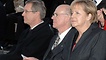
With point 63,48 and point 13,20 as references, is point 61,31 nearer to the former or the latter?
point 63,48

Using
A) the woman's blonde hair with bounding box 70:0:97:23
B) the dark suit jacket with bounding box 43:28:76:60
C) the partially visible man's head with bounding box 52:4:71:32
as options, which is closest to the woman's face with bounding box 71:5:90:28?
the woman's blonde hair with bounding box 70:0:97:23

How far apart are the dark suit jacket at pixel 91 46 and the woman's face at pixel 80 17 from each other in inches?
4.0

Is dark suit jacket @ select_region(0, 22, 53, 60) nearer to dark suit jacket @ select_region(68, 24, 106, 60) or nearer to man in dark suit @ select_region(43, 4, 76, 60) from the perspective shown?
man in dark suit @ select_region(43, 4, 76, 60)

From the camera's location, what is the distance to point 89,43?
12.3ft

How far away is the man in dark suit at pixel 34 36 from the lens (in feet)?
16.0

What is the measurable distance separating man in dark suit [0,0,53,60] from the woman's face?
3.69ft

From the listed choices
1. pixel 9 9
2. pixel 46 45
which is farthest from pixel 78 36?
pixel 9 9

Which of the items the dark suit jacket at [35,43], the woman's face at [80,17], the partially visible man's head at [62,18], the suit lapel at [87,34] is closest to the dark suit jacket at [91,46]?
the suit lapel at [87,34]

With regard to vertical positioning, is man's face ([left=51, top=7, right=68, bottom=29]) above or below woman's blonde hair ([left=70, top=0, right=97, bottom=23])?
below

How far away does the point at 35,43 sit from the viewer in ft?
16.1

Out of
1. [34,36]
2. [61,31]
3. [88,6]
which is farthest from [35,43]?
[88,6]

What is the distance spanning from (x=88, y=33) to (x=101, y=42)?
0.73 ft

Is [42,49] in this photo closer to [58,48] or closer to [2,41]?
[58,48]

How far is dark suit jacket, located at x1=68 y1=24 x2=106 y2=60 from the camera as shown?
367 cm
